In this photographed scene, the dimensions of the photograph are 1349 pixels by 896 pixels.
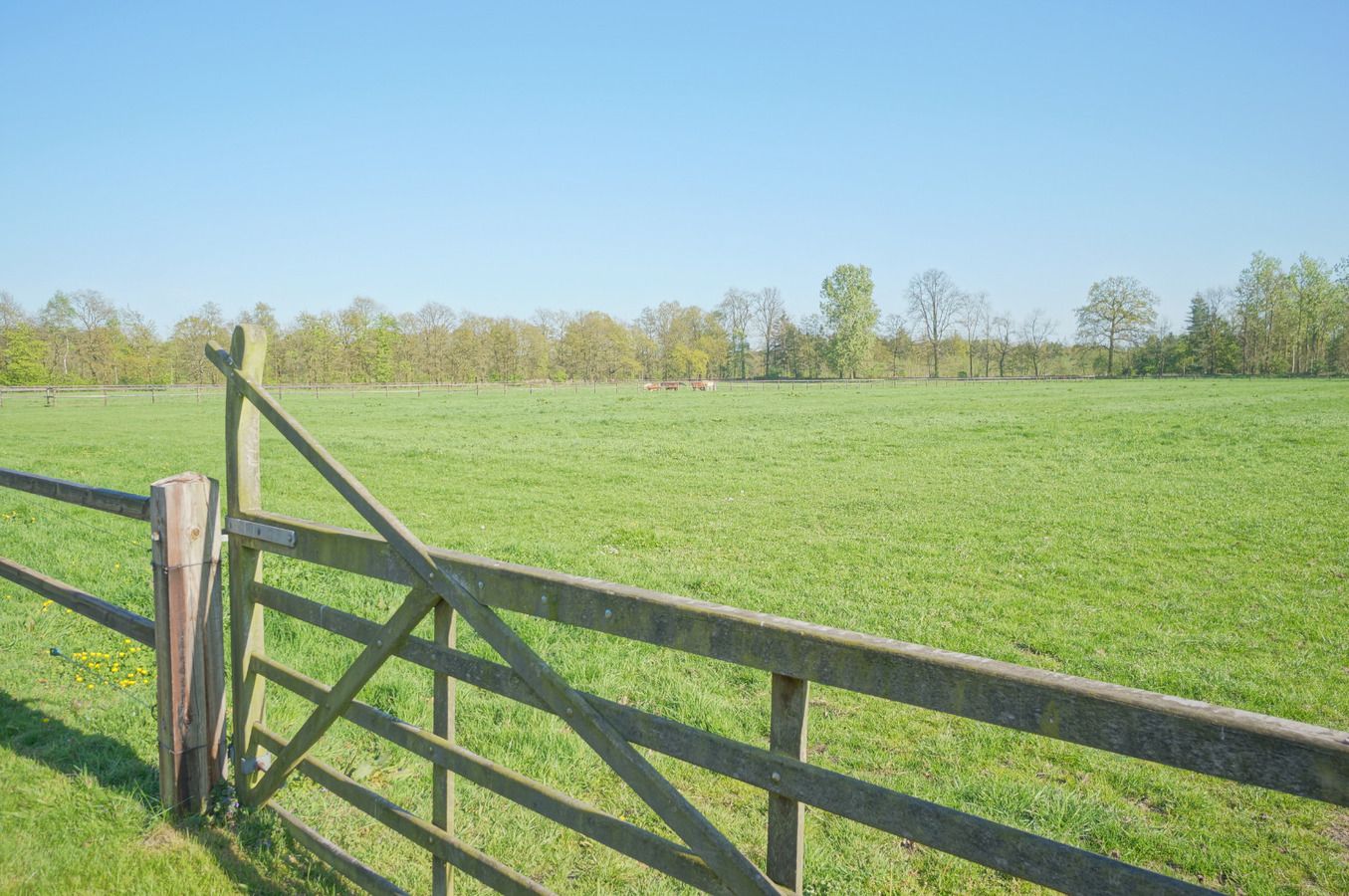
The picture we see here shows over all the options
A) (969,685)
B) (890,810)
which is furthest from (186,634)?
(969,685)

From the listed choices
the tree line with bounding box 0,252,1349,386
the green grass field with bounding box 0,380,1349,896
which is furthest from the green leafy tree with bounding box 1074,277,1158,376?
the green grass field with bounding box 0,380,1349,896

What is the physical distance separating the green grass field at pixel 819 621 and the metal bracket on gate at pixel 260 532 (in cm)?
148

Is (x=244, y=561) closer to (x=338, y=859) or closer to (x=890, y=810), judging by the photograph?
(x=338, y=859)

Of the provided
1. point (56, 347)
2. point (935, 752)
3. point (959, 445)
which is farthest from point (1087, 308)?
point (56, 347)

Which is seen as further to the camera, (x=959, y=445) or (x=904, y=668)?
(x=959, y=445)

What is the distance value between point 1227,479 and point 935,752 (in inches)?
560

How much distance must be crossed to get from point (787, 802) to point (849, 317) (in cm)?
10968

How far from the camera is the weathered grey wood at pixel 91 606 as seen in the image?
159 inches

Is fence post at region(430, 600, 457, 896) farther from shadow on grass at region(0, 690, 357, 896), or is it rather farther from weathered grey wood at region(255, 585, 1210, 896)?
shadow on grass at region(0, 690, 357, 896)

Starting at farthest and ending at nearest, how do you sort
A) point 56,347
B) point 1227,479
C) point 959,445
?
point 56,347 < point 959,445 < point 1227,479

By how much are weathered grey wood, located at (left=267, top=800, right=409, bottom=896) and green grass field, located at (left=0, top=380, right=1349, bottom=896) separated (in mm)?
126

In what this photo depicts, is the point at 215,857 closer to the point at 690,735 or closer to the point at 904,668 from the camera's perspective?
the point at 690,735

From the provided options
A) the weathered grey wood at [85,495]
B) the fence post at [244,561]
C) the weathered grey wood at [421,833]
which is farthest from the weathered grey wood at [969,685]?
the weathered grey wood at [85,495]

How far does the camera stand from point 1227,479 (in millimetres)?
15648
